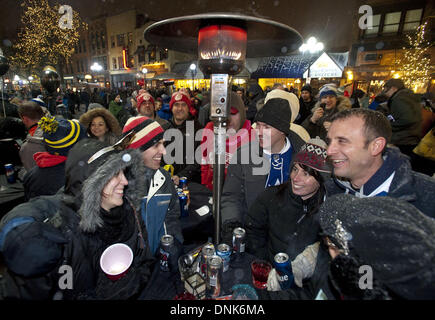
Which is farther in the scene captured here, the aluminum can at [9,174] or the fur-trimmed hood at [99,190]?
the aluminum can at [9,174]

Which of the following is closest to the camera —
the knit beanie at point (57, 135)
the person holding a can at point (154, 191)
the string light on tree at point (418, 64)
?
the person holding a can at point (154, 191)

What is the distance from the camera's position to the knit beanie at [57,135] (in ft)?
9.68

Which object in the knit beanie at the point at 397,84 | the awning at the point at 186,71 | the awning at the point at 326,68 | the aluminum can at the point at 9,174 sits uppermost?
the awning at the point at 186,71

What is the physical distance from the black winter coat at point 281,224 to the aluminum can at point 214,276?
827mm

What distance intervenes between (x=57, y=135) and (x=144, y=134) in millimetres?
1363

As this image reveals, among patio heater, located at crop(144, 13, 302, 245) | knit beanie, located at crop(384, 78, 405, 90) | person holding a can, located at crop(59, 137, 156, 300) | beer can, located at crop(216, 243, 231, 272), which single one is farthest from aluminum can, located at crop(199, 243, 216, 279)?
knit beanie, located at crop(384, 78, 405, 90)

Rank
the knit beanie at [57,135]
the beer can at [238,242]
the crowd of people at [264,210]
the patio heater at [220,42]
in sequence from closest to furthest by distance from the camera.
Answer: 1. the crowd of people at [264,210]
2. the patio heater at [220,42]
3. the beer can at [238,242]
4. the knit beanie at [57,135]

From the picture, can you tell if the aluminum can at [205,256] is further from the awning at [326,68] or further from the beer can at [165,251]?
the awning at [326,68]

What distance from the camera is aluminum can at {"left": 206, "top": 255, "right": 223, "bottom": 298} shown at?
5.50ft

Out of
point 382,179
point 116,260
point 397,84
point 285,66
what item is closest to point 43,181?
point 116,260

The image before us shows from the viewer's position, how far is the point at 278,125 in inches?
115

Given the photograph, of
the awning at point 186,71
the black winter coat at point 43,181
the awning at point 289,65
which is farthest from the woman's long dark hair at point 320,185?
the awning at point 186,71
